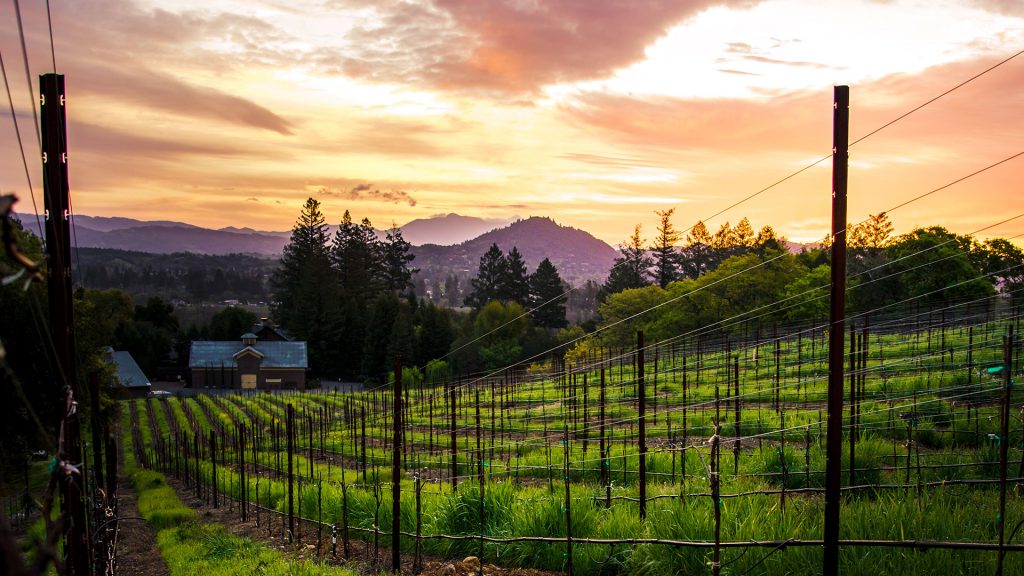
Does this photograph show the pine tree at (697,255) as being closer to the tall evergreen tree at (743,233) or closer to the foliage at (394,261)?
the tall evergreen tree at (743,233)

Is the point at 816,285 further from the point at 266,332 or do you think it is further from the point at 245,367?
the point at 266,332

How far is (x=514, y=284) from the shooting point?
3482 inches

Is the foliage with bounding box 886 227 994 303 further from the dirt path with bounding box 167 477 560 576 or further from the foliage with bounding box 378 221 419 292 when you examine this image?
the foliage with bounding box 378 221 419 292

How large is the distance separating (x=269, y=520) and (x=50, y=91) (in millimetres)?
11579

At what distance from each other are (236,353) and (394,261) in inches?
1441

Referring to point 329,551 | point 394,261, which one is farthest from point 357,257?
point 329,551

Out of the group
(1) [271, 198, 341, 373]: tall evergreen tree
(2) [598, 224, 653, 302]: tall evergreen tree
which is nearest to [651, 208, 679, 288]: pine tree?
(2) [598, 224, 653, 302]: tall evergreen tree

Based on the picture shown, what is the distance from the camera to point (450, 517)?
10805 millimetres

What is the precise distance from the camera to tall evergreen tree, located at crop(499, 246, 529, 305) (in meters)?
87.8

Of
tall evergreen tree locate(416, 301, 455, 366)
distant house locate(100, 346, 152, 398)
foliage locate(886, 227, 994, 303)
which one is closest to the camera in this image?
foliage locate(886, 227, 994, 303)

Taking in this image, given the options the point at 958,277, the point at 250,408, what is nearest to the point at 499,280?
the point at 250,408

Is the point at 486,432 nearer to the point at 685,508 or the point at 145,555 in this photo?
the point at 145,555

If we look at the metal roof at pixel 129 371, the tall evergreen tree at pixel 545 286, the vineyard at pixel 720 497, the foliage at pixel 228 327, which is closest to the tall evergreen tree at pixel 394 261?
the tall evergreen tree at pixel 545 286

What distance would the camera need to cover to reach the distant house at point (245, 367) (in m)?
63.8
